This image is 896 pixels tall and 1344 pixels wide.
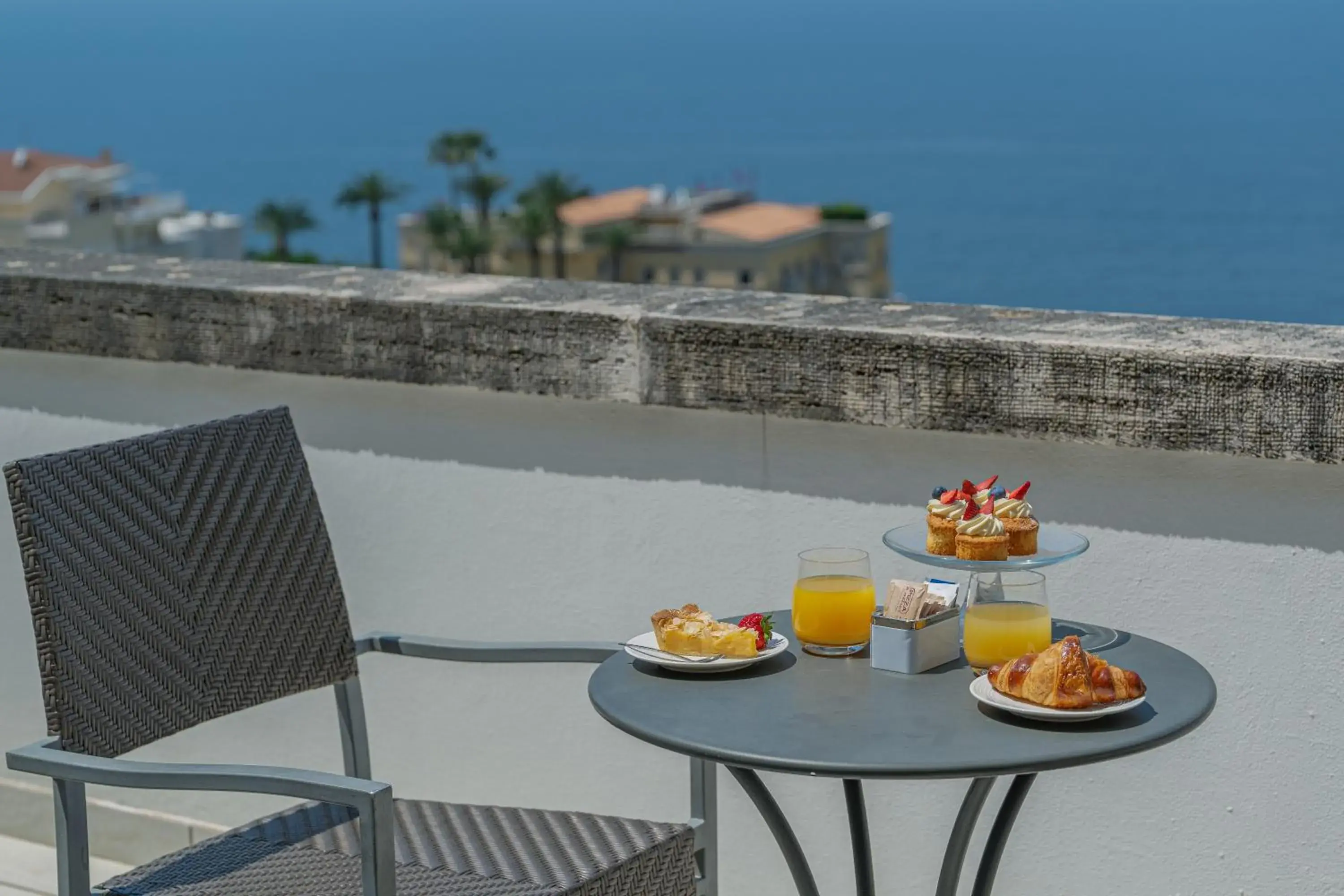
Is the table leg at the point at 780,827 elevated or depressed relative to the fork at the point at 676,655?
depressed

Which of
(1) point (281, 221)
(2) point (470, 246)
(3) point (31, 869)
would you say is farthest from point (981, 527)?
(1) point (281, 221)

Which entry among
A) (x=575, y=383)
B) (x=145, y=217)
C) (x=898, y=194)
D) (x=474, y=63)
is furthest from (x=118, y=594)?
(x=474, y=63)

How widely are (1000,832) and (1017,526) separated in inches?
11.2

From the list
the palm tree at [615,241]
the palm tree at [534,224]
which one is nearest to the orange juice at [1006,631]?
the palm tree at [615,241]

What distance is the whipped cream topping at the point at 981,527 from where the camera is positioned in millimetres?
1467

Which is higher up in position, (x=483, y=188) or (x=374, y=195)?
(x=483, y=188)

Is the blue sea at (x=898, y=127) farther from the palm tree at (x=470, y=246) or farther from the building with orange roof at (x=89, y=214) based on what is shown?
the palm tree at (x=470, y=246)

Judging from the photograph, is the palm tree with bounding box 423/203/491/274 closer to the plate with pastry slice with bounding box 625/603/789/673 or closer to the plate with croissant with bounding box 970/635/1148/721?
the plate with pastry slice with bounding box 625/603/789/673

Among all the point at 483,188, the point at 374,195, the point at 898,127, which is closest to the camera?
the point at 374,195

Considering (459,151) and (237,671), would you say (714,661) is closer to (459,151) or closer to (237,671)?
(237,671)

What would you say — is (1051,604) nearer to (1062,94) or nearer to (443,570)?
(443,570)

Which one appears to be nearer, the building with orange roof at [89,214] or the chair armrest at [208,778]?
the chair armrest at [208,778]

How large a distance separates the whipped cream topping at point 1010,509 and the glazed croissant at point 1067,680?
19 cm

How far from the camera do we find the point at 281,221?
2601 inches
